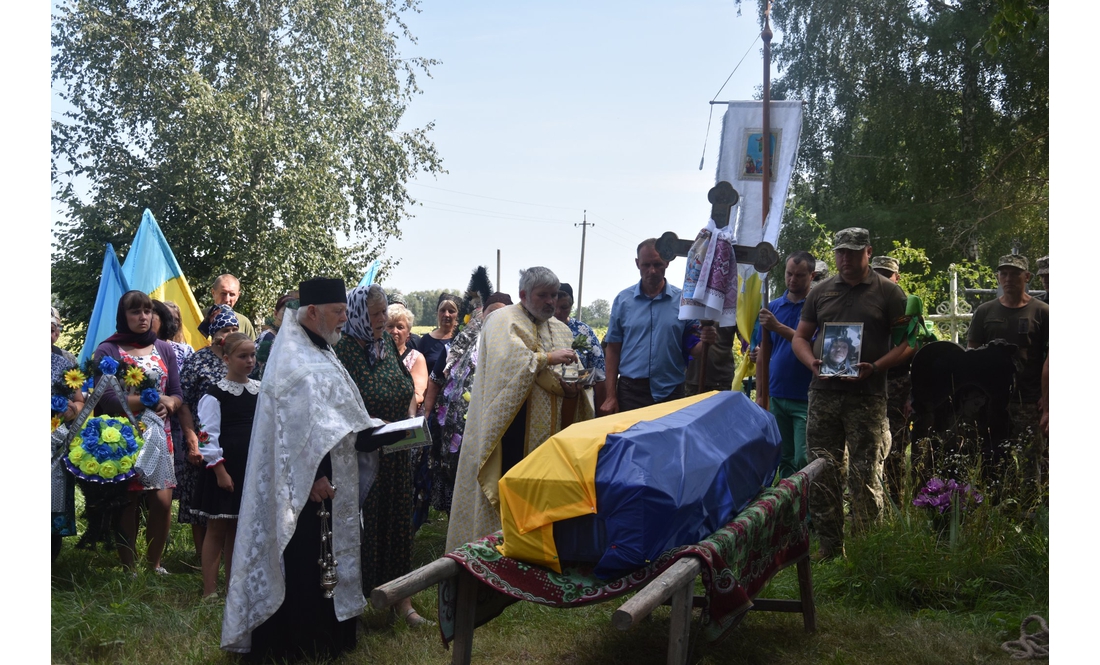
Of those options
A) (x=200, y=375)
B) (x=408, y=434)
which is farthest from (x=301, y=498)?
(x=200, y=375)

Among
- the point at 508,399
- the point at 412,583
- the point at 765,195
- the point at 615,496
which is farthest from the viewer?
the point at 765,195

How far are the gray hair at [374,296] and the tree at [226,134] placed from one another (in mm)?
17141

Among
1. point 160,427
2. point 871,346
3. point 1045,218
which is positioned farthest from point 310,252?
point 871,346

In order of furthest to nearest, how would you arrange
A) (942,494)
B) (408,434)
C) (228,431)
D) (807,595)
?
(942,494), (228,431), (807,595), (408,434)

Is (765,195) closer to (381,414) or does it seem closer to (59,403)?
(381,414)

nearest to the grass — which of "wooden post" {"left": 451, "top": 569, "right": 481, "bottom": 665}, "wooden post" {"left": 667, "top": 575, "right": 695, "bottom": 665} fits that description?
"wooden post" {"left": 451, "top": 569, "right": 481, "bottom": 665}

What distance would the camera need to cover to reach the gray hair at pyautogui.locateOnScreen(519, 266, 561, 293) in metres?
5.61

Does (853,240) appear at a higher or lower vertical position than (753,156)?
lower

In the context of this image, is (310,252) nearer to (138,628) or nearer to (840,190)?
(840,190)

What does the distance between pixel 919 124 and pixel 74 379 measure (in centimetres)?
1933

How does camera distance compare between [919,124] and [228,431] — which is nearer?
[228,431]

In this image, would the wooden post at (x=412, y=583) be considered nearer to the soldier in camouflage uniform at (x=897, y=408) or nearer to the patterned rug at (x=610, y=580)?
the patterned rug at (x=610, y=580)

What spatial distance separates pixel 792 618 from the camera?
5.17 meters

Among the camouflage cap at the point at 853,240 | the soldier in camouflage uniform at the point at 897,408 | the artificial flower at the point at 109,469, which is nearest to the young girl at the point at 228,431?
the artificial flower at the point at 109,469
